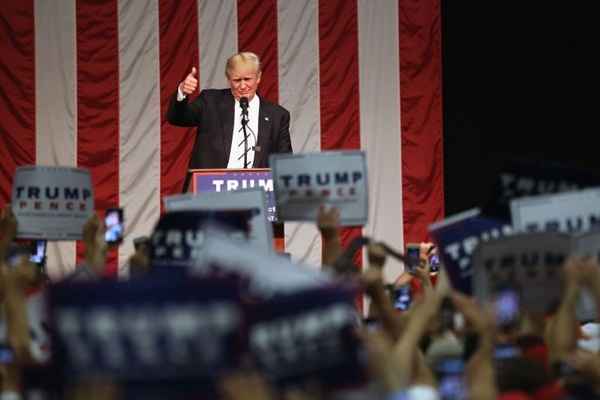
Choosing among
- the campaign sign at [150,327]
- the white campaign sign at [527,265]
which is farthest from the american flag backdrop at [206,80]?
the campaign sign at [150,327]

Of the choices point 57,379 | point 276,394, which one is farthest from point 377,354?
point 57,379

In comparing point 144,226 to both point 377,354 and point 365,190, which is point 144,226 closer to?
point 365,190

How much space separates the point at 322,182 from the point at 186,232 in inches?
30.9

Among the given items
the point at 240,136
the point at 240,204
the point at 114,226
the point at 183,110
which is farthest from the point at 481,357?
the point at 183,110

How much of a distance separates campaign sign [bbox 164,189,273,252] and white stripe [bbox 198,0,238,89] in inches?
179

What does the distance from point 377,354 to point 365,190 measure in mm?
1693

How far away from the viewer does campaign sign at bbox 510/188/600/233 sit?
3.07m

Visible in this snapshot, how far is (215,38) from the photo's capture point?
798cm

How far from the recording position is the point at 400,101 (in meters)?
8.03

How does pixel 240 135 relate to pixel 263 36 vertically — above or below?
below

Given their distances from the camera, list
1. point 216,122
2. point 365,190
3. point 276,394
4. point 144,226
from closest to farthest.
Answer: point 276,394
point 365,190
point 216,122
point 144,226

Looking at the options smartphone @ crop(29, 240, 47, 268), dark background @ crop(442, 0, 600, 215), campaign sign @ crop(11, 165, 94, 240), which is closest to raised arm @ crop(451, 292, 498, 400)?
campaign sign @ crop(11, 165, 94, 240)

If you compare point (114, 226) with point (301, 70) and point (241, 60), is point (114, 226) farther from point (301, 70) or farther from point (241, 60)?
point (301, 70)

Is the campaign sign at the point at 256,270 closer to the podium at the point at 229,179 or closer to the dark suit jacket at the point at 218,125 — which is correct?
the podium at the point at 229,179
